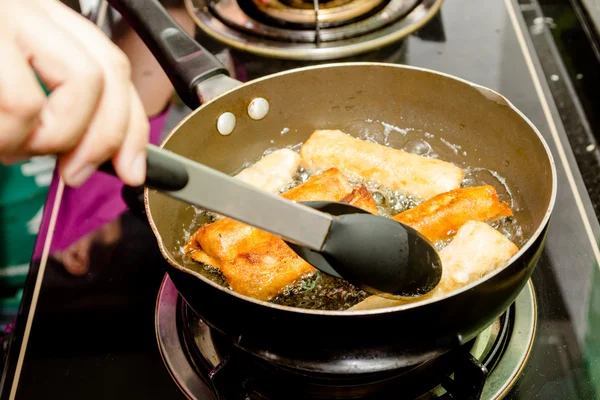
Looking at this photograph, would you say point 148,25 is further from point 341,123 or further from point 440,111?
point 440,111

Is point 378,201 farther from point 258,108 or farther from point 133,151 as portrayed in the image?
point 133,151

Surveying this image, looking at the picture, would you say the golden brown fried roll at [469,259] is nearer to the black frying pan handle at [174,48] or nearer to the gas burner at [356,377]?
the gas burner at [356,377]

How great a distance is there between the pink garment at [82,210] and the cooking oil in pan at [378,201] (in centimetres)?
27

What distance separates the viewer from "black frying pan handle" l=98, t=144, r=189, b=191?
1.61 feet

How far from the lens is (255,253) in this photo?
37.7 inches

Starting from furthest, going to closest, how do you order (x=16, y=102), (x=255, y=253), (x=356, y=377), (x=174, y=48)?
(x=174, y=48) → (x=255, y=253) → (x=356, y=377) → (x=16, y=102)

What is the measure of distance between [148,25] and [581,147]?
3.52ft

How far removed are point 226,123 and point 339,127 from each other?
0.29 m

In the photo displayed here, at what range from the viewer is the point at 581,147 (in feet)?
4.21

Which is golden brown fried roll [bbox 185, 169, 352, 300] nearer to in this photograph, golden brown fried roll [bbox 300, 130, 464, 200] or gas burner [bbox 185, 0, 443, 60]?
golden brown fried roll [bbox 300, 130, 464, 200]

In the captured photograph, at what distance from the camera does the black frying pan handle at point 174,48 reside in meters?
1.09

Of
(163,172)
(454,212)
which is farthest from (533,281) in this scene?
(163,172)

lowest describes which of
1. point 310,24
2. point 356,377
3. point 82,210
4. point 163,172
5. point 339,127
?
point 82,210

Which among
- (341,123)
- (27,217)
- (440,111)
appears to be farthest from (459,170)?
(27,217)
